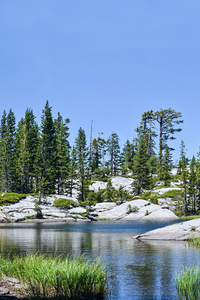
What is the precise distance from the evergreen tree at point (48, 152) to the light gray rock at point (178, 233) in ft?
151

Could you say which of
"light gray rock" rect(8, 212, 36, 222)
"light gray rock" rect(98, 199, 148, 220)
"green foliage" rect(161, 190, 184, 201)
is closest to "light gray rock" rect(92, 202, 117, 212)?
"light gray rock" rect(98, 199, 148, 220)

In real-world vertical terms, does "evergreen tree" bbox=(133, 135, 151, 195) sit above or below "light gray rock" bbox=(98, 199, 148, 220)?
above

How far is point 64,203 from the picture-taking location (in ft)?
205

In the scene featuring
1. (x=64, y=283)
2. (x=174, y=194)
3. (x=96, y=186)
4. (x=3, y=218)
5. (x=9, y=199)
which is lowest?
(x=3, y=218)

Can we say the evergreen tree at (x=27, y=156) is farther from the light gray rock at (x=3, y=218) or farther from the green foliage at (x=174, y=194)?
the green foliage at (x=174, y=194)

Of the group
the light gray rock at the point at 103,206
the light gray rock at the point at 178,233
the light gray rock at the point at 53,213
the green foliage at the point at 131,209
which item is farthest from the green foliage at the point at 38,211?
the light gray rock at the point at 178,233

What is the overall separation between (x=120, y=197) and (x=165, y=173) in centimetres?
1361

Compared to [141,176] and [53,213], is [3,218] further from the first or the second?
[141,176]

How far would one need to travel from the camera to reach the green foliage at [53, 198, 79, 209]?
6216cm

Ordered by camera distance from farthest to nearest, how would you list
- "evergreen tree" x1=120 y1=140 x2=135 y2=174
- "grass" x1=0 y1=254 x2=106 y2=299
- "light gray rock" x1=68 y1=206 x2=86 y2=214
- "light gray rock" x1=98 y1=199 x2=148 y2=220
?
"evergreen tree" x1=120 y1=140 x2=135 y2=174
"light gray rock" x1=98 y1=199 x2=148 y2=220
"light gray rock" x1=68 y1=206 x2=86 y2=214
"grass" x1=0 y1=254 x2=106 y2=299

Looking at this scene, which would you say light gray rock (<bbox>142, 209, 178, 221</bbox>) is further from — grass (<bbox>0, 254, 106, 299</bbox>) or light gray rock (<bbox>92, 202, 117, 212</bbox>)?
grass (<bbox>0, 254, 106, 299</bbox>)

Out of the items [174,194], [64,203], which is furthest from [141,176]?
[64,203]

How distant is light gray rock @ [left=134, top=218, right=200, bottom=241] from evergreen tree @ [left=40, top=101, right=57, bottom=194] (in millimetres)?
45906

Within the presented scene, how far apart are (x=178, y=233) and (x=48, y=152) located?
5571cm
